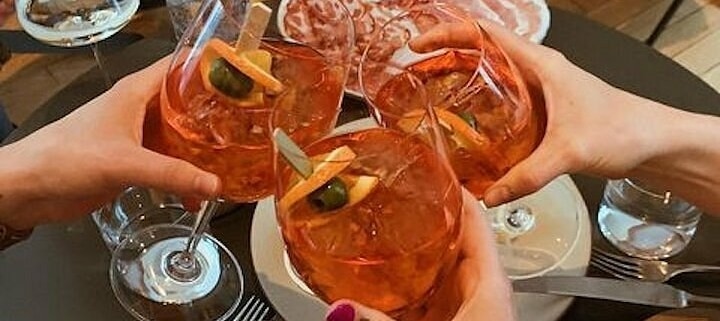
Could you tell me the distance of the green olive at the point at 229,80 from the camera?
843 mm

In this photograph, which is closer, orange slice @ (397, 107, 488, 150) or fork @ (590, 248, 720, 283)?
orange slice @ (397, 107, 488, 150)

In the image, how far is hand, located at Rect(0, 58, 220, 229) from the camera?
0.90 metres

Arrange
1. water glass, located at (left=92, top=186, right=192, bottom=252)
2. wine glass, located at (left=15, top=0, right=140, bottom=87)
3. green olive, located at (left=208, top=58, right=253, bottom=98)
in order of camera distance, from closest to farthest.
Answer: green olive, located at (left=208, top=58, right=253, bottom=98), water glass, located at (left=92, top=186, right=192, bottom=252), wine glass, located at (left=15, top=0, right=140, bottom=87)

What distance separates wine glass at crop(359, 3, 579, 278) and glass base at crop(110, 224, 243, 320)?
239mm

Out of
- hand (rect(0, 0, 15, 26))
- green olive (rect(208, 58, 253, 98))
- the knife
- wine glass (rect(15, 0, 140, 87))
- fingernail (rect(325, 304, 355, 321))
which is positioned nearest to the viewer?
fingernail (rect(325, 304, 355, 321))

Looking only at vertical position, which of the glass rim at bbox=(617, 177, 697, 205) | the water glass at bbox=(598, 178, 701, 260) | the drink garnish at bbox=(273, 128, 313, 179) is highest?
the drink garnish at bbox=(273, 128, 313, 179)

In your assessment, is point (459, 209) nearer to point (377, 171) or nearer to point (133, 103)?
point (377, 171)

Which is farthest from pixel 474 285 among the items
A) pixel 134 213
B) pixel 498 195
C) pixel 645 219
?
pixel 134 213

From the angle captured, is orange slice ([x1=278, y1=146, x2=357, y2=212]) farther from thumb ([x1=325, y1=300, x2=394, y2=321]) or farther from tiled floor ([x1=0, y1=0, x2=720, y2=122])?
tiled floor ([x1=0, y1=0, x2=720, y2=122])

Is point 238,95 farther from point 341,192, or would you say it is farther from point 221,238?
point 221,238

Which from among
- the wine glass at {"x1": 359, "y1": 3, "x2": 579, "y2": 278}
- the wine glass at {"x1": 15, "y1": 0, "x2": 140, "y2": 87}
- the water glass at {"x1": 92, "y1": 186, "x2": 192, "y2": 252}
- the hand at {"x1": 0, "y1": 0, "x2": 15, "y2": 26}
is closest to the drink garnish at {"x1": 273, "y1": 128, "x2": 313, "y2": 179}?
the wine glass at {"x1": 359, "y1": 3, "x2": 579, "y2": 278}

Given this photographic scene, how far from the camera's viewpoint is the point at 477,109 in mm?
874

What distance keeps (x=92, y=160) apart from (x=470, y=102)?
1.06 feet

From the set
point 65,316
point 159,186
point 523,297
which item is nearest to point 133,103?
point 159,186
